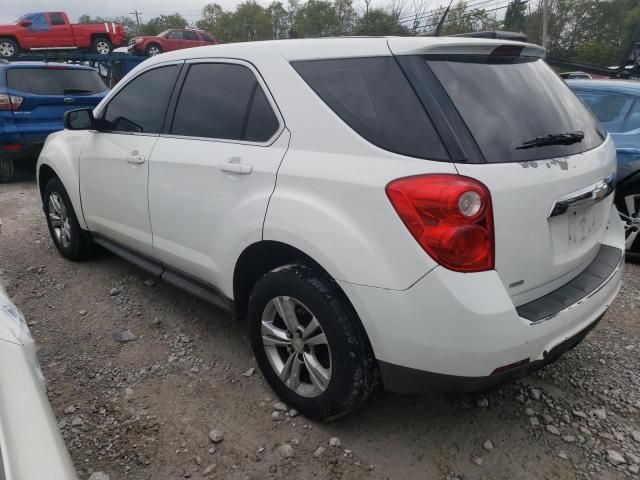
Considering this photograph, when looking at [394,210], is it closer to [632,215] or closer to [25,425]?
[25,425]

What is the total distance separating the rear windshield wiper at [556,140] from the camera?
2.01 metres

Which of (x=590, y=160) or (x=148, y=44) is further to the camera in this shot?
(x=148, y=44)

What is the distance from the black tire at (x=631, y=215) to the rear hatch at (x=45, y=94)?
22.8 feet

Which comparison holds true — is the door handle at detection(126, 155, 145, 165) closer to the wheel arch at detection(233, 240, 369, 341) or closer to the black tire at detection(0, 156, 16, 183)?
the wheel arch at detection(233, 240, 369, 341)

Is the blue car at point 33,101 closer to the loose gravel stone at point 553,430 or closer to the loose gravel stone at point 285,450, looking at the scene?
the loose gravel stone at point 285,450

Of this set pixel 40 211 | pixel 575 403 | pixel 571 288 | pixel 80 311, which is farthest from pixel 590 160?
pixel 40 211

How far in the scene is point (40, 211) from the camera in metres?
6.14

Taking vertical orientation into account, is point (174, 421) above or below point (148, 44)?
below

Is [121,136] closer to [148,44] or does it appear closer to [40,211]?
[40,211]

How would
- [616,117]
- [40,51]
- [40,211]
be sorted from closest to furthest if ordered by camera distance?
[616,117] → [40,211] → [40,51]

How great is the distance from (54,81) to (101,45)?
13084 millimetres

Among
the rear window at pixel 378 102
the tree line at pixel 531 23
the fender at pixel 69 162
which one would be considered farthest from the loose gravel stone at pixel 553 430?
the tree line at pixel 531 23

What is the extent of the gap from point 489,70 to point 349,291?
1.11m

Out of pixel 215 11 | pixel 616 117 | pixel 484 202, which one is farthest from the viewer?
pixel 215 11
